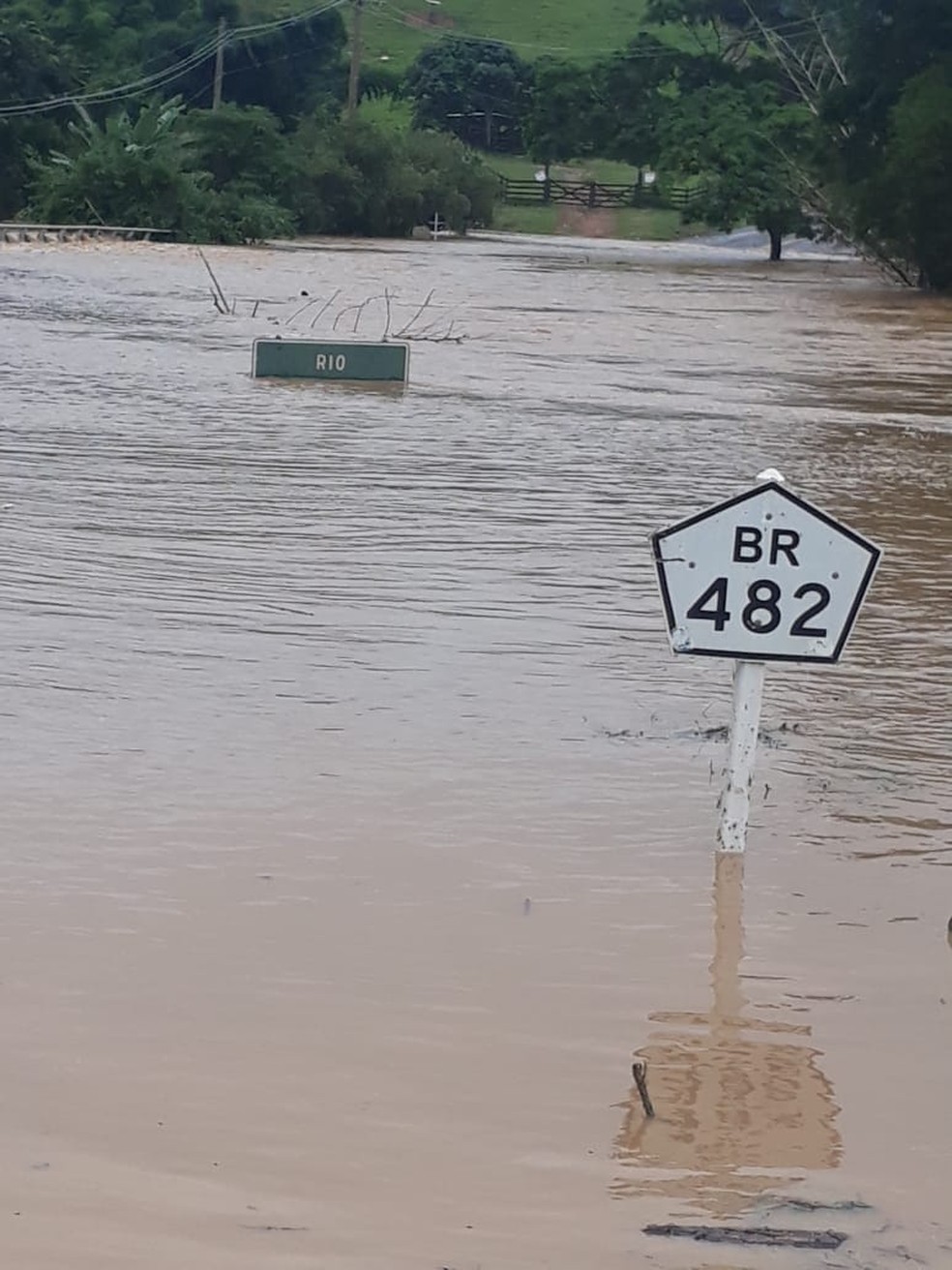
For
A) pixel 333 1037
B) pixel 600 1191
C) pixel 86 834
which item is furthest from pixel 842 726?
pixel 600 1191

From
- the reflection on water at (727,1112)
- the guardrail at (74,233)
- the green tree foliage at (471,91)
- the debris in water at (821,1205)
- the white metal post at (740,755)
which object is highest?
the green tree foliage at (471,91)

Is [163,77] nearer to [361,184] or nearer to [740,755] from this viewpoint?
[361,184]

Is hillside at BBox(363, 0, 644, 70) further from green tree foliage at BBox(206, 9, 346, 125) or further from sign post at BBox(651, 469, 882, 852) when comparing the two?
sign post at BBox(651, 469, 882, 852)

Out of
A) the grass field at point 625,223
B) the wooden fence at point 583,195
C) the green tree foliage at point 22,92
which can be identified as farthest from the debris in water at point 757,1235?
the wooden fence at point 583,195

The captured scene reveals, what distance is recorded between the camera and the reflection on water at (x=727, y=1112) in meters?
4.86

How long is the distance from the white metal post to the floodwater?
13 cm

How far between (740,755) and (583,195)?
99.1 m

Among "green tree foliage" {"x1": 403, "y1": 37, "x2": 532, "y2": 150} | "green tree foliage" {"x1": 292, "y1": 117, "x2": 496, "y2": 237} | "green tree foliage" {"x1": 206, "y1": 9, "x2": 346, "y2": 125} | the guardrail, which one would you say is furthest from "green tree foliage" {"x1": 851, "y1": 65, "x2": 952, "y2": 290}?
"green tree foliage" {"x1": 403, "y1": 37, "x2": 532, "y2": 150}

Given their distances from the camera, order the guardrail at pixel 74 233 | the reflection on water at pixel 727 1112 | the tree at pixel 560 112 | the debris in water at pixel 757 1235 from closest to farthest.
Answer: the debris in water at pixel 757 1235 < the reflection on water at pixel 727 1112 < the guardrail at pixel 74 233 < the tree at pixel 560 112

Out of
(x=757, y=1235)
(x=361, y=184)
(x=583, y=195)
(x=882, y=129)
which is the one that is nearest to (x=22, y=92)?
(x=361, y=184)

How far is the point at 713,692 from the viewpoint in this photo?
9.76 meters

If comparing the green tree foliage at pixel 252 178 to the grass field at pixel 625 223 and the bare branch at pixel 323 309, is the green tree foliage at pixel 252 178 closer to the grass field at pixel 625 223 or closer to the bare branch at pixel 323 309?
the grass field at pixel 625 223

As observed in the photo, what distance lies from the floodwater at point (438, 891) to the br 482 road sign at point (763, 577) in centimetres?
80

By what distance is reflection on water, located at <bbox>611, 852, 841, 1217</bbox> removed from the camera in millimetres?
4855
